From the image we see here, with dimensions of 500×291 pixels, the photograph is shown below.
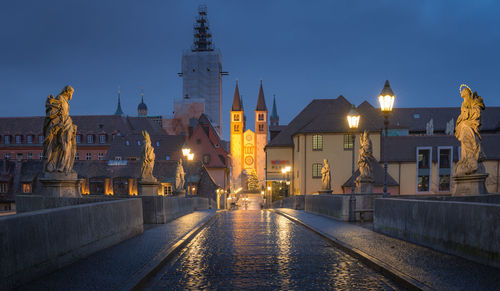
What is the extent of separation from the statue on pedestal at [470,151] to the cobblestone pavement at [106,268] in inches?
385

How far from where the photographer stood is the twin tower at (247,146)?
120 m

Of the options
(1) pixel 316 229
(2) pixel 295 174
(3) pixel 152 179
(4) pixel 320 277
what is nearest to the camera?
(4) pixel 320 277

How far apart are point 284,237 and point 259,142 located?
11143cm

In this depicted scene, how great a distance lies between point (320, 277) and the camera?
629 centimetres

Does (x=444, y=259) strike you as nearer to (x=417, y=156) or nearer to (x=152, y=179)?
(x=152, y=179)

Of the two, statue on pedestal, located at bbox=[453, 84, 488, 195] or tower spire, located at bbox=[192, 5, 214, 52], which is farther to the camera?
tower spire, located at bbox=[192, 5, 214, 52]

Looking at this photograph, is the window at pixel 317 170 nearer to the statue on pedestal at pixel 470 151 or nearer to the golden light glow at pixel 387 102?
the statue on pedestal at pixel 470 151

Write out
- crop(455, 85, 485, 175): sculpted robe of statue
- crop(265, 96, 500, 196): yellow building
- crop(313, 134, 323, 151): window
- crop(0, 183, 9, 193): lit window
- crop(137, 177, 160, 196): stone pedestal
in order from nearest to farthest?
crop(455, 85, 485, 175): sculpted robe of statue, crop(137, 177, 160, 196): stone pedestal, crop(265, 96, 500, 196): yellow building, crop(313, 134, 323, 151): window, crop(0, 183, 9, 193): lit window

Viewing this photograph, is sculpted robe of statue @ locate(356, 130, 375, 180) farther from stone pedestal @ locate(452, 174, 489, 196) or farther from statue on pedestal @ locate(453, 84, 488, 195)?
statue on pedestal @ locate(453, 84, 488, 195)

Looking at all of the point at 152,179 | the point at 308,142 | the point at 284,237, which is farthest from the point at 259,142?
the point at 284,237

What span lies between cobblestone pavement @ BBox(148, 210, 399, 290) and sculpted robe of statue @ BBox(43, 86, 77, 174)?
546 cm

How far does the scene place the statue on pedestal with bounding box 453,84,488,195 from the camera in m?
13.3

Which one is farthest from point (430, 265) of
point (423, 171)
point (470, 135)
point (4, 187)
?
point (4, 187)

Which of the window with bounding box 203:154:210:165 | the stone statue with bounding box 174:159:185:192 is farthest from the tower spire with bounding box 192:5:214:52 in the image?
the stone statue with bounding box 174:159:185:192
